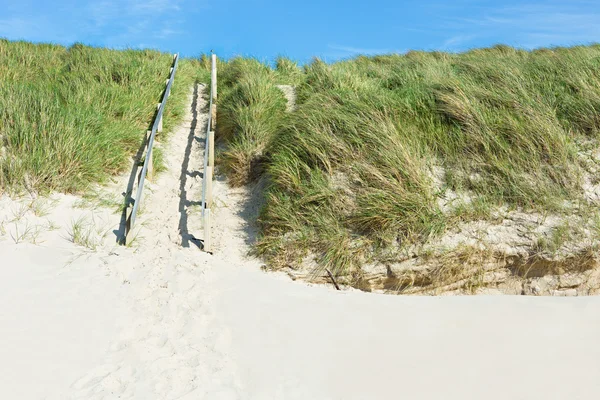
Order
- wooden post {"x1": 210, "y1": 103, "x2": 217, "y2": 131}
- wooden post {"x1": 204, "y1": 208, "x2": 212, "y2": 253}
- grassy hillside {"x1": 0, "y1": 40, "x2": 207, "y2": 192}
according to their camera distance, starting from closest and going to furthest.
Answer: wooden post {"x1": 204, "y1": 208, "x2": 212, "y2": 253} → grassy hillside {"x1": 0, "y1": 40, "x2": 207, "y2": 192} → wooden post {"x1": 210, "y1": 103, "x2": 217, "y2": 131}

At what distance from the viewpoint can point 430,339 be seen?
4.50m

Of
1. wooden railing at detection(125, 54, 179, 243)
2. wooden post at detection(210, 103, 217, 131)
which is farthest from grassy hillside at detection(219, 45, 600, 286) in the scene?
wooden railing at detection(125, 54, 179, 243)

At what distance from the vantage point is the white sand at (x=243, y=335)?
153 inches

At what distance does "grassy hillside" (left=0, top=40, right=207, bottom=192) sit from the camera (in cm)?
700

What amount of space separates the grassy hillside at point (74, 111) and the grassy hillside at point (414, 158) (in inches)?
77.4

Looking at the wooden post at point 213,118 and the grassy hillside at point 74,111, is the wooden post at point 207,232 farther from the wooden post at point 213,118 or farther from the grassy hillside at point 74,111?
the wooden post at point 213,118

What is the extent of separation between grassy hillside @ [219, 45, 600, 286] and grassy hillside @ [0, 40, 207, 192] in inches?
77.4

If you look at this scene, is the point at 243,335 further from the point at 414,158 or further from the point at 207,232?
the point at 414,158

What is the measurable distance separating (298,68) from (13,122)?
24.7 ft

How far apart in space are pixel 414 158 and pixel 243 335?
323cm

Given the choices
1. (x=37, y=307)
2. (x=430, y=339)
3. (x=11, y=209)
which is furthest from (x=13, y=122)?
(x=430, y=339)

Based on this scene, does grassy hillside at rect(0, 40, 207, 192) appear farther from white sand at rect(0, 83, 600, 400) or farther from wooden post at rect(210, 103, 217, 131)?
white sand at rect(0, 83, 600, 400)

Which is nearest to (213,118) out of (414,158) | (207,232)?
(207,232)

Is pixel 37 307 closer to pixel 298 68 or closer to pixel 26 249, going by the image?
pixel 26 249
